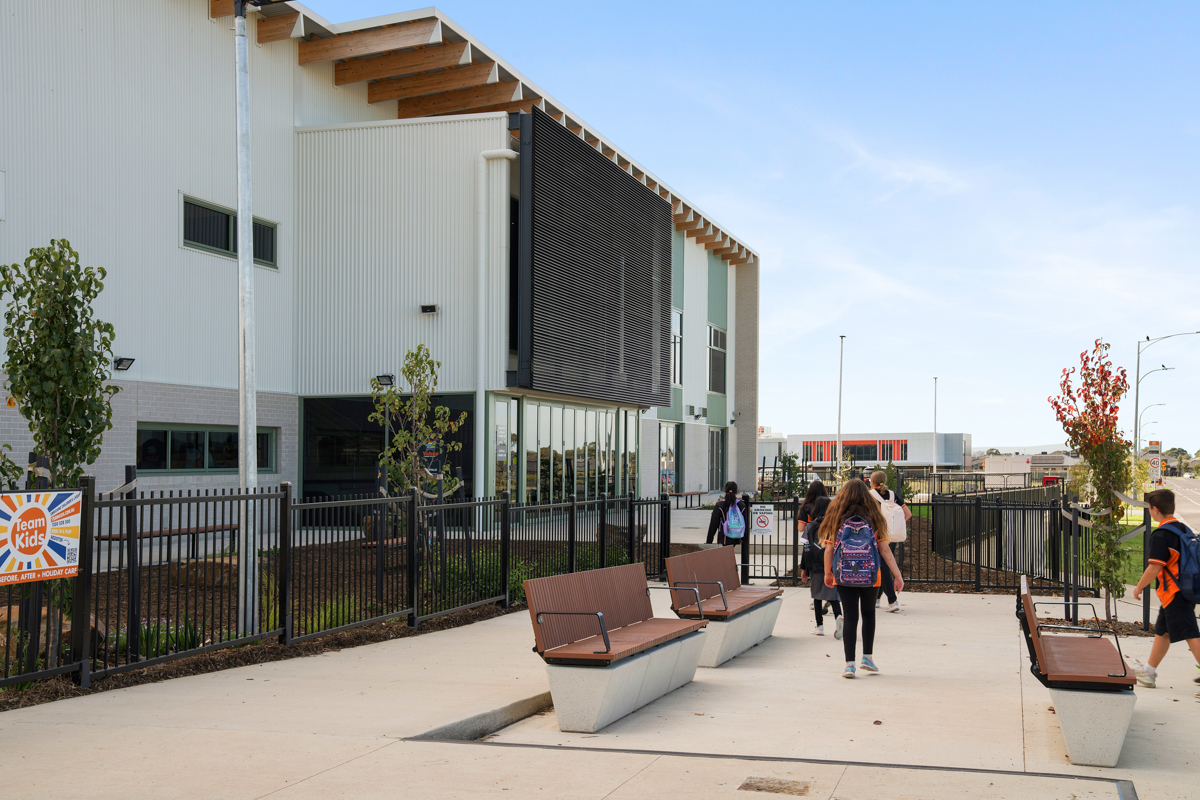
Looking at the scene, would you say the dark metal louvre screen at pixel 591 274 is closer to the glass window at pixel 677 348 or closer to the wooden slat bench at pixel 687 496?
the glass window at pixel 677 348

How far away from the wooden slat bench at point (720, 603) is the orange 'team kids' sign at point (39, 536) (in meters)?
4.84

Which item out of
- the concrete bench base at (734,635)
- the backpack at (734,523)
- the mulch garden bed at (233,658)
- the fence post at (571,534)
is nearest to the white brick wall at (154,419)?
the fence post at (571,534)

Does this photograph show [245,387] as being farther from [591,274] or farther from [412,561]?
[591,274]

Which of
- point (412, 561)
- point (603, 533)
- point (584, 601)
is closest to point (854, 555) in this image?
point (584, 601)

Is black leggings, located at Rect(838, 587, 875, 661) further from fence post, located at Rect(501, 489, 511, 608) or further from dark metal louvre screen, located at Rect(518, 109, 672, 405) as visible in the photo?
dark metal louvre screen, located at Rect(518, 109, 672, 405)

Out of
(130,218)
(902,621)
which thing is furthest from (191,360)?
(902,621)

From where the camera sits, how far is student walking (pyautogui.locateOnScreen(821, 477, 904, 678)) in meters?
8.98

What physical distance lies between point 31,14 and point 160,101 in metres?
3.22

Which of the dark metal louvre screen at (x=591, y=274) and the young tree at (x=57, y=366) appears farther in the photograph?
the dark metal louvre screen at (x=591, y=274)

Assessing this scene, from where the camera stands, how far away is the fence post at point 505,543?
13375mm

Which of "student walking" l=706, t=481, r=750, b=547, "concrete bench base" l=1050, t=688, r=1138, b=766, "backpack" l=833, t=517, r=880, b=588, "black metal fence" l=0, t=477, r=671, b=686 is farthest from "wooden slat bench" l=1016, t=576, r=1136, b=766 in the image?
"student walking" l=706, t=481, r=750, b=547

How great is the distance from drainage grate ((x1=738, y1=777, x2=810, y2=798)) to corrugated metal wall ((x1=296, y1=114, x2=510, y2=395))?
20.3 meters

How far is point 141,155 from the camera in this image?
21578 millimetres

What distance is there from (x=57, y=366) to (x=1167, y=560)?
29.4 feet
